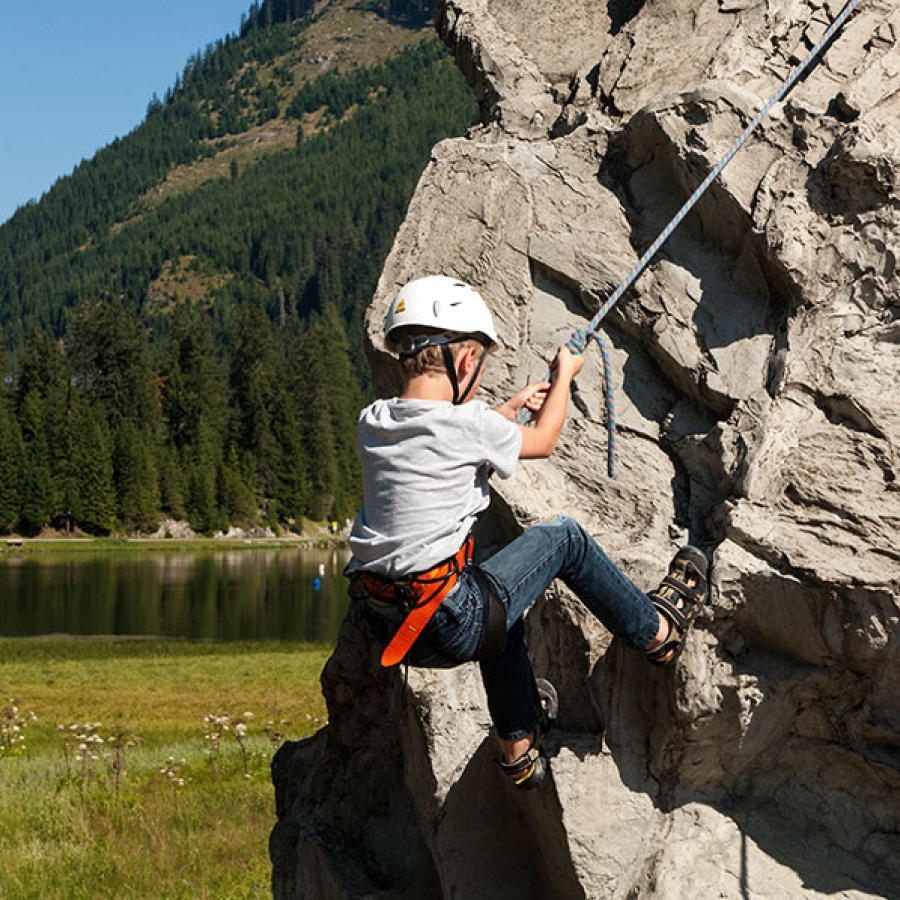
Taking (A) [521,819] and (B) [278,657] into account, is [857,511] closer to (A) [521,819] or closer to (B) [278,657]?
Answer: (A) [521,819]

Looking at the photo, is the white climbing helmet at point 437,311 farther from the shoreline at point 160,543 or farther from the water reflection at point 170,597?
the shoreline at point 160,543

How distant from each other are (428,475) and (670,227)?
1874 millimetres

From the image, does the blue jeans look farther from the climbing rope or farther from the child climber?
the climbing rope

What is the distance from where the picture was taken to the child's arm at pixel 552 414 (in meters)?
5.34

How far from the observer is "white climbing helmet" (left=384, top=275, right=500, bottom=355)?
17.1 feet

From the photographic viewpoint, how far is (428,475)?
204 inches

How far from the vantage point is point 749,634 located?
19.3ft

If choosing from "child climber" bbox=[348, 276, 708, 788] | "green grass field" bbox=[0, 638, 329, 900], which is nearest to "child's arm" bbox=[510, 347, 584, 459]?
"child climber" bbox=[348, 276, 708, 788]

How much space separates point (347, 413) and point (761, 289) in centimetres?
11150

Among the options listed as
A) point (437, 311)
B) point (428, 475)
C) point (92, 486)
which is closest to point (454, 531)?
point (428, 475)

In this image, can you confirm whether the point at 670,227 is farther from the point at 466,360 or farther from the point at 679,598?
the point at 679,598

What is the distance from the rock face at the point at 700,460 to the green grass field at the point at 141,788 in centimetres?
301

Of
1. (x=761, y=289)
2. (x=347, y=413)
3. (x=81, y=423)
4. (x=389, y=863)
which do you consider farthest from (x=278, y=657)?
(x=347, y=413)

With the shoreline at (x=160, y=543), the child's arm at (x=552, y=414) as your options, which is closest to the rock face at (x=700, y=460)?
the child's arm at (x=552, y=414)
